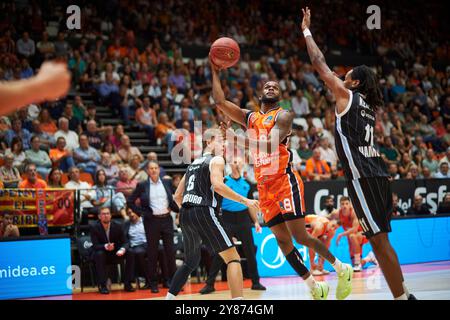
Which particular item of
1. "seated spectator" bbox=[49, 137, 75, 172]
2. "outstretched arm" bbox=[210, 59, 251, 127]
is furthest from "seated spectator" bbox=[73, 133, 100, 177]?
"outstretched arm" bbox=[210, 59, 251, 127]

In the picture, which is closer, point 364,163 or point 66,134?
point 364,163

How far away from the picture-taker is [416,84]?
65.5 feet

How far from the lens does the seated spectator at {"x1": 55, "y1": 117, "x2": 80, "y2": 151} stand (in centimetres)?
1268

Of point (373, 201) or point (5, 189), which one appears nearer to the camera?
point (373, 201)

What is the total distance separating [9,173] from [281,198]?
5.77 meters

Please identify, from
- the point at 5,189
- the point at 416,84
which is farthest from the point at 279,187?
the point at 416,84

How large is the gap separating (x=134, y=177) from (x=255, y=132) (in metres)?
5.14

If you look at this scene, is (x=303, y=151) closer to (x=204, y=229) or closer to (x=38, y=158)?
(x=38, y=158)

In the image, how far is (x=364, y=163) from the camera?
577cm

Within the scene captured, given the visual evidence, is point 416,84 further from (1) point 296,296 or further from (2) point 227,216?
(1) point 296,296

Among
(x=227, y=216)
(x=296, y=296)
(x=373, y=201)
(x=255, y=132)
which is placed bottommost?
(x=296, y=296)

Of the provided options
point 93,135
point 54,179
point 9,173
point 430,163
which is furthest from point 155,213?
point 430,163

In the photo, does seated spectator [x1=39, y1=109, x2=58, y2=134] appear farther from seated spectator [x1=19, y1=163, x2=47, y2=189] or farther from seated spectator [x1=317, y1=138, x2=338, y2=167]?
seated spectator [x1=317, y1=138, x2=338, y2=167]

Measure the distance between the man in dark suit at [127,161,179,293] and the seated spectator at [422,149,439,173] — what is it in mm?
7637
